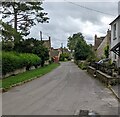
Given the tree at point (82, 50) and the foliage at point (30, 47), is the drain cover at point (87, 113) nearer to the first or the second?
the foliage at point (30, 47)

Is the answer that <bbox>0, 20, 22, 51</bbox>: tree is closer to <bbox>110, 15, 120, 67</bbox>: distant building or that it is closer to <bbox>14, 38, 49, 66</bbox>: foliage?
<bbox>14, 38, 49, 66</bbox>: foliage

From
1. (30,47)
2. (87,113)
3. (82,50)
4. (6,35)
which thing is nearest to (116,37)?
(6,35)

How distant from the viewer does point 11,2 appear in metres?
49.1

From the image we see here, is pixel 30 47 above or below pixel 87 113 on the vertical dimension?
above

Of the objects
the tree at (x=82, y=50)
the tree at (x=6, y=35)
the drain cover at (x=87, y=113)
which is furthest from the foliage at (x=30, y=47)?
the drain cover at (x=87, y=113)

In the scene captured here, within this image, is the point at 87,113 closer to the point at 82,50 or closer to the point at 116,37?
the point at 116,37

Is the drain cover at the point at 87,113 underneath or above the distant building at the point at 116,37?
underneath

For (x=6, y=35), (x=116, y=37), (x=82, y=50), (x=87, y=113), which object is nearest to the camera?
(x=87, y=113)

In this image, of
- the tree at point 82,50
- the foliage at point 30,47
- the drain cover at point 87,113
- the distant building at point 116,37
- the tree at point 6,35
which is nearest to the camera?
the drain cover at point 87,113

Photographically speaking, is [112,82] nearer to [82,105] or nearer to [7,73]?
[82,105]

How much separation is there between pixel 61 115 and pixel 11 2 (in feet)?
132

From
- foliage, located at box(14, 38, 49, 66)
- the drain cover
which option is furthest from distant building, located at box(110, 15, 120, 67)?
foliage, located at box(14, 38, 49, 66)

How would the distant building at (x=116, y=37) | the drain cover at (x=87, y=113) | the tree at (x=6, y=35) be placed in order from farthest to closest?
the tree at (x=6, y=35)
the distant building at (x=116, y=37)
the drain cover at (x=87, y=113)

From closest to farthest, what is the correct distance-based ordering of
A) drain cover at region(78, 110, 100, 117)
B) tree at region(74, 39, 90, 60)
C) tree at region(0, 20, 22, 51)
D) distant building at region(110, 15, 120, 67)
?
drain cover at region(78, 110, 100, 117) → distant building at region(110, 15, 120, 67) → tree at region(0, 20, 22, 51) → tree at region(74, 39, 90, 60)
